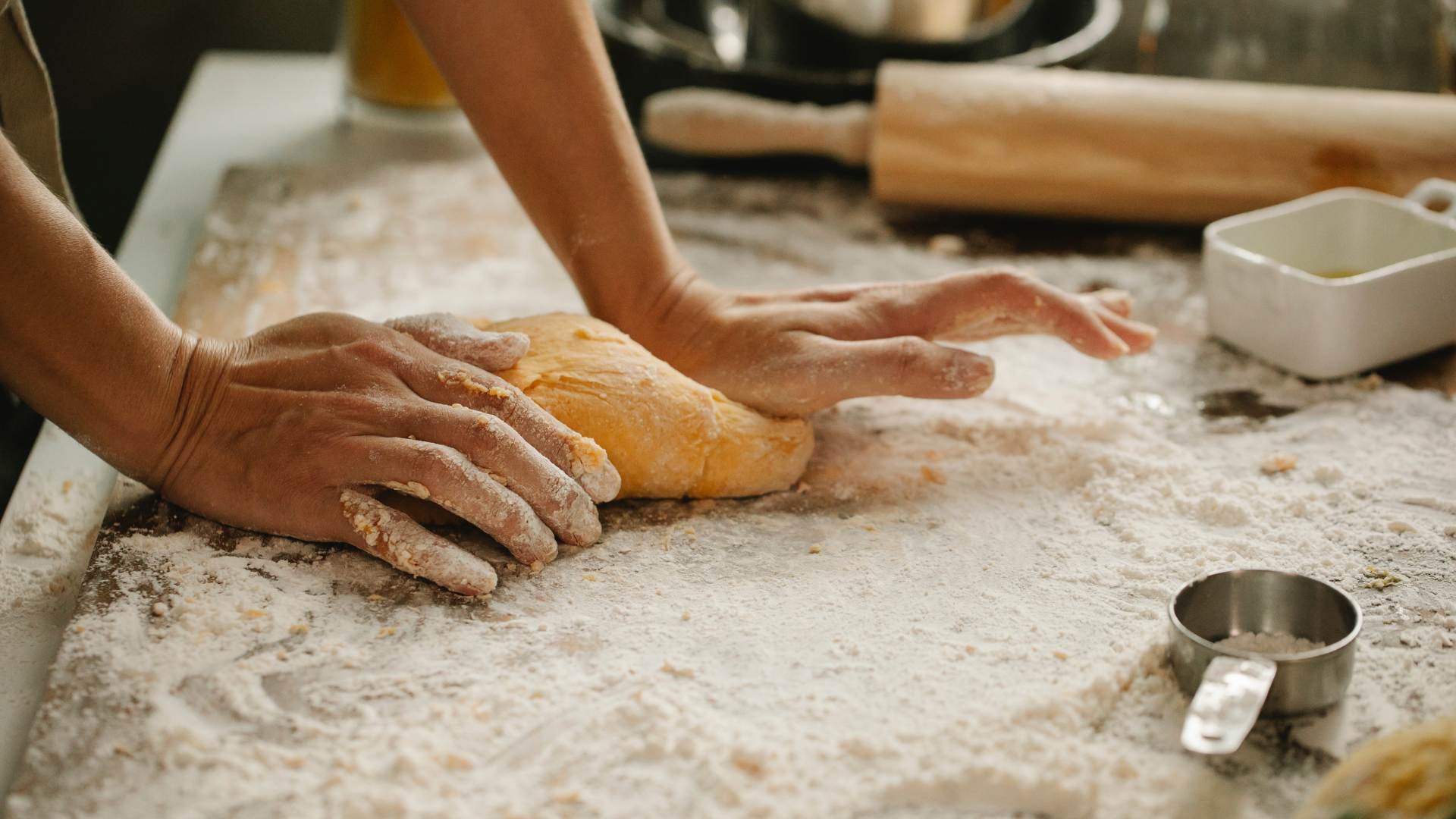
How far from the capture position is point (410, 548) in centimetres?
118

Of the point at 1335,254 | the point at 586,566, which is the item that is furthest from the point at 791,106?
the point at 586,566

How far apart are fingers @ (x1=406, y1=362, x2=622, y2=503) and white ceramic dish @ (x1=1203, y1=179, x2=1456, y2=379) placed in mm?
979

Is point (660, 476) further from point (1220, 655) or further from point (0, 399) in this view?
point (0, 399)

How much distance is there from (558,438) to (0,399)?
2.79 ft

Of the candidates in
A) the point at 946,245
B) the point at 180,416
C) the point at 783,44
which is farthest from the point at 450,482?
the point at 783,44

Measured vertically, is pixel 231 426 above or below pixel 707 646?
above

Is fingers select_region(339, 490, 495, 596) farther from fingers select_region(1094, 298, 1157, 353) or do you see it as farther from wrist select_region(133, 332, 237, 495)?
fingers select_region(1094, 298, 1157, 353)

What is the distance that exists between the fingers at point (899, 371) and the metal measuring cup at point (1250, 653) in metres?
0.37

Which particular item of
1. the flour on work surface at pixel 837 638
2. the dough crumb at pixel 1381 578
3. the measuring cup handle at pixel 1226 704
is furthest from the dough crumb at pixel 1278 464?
the measuring cup handle at pixel 1226 704

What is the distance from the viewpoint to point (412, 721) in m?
1.00

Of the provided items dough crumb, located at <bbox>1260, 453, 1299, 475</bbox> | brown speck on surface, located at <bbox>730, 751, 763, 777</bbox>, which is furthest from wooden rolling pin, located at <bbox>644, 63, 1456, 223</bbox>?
brown speck on surface, located at <bbox>730, 751, 763, 777</bbox>

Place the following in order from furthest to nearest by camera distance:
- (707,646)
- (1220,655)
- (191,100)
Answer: (191,100)
(707,646)
(1220,655)

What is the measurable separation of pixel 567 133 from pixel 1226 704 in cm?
103

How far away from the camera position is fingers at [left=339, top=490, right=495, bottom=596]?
1.17 m
